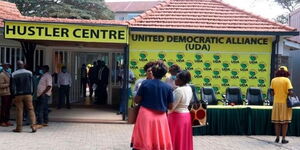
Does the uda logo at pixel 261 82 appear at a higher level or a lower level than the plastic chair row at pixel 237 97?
higher

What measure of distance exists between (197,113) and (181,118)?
1553mm

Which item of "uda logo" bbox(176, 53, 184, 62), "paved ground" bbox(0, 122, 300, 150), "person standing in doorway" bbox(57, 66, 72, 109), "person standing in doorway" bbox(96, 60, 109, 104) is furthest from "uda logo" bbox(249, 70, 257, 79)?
"person standing in doorway" bbox(57, 66, 72, 109)

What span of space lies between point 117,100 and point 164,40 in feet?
14.6

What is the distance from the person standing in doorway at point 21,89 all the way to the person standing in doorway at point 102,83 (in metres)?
6.06

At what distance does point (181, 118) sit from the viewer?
715cm

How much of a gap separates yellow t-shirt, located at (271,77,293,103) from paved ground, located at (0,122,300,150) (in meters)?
1.10

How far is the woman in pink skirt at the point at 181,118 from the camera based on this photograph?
7.12m

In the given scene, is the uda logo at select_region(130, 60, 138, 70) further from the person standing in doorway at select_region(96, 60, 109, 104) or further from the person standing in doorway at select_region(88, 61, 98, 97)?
the person standing in doorway at select_region(88, 61, 98, 97)

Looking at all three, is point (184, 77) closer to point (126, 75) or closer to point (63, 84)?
point (126, 75)

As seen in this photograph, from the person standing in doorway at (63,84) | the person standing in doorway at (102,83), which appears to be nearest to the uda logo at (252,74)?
the person standing in doorway at (102,83)

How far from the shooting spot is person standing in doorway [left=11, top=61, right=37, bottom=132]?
10922 mm

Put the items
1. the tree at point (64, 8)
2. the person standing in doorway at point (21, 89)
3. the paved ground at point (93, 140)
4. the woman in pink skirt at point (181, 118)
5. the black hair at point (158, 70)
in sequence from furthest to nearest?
the tree at point (64, 8) → the person standing in doorway at point (21, 89) → the paved ground at point (93, 140) → the woman in pink skirt at point (181, 118) → the black hair at point (158, 70)

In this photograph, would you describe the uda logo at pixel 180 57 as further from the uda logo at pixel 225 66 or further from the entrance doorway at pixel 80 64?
the entrance doorway at pixel 80 64

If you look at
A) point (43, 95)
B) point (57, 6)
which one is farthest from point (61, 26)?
point (57, 6)
